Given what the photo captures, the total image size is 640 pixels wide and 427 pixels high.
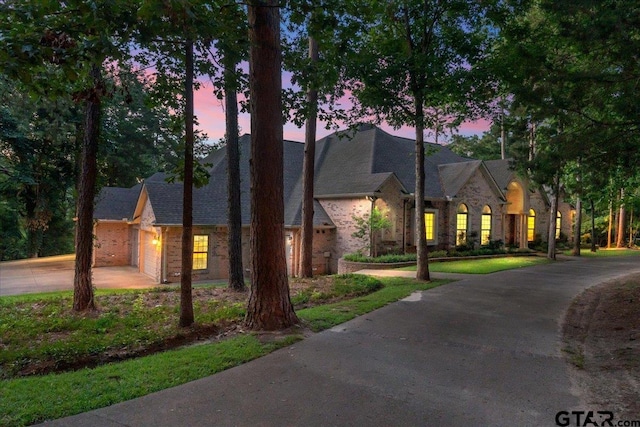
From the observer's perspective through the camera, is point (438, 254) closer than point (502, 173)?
Yes

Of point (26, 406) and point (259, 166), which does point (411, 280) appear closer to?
point (259, 166)

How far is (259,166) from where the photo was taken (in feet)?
23.7

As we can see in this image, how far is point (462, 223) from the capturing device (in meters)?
23.8

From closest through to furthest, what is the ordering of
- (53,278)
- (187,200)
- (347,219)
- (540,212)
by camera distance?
(187,200) < (53,278) < (347,219) < (540,212)

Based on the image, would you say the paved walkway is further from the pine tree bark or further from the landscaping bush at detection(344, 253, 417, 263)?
the landscaping bush at detection(344, 253, 417, 263)

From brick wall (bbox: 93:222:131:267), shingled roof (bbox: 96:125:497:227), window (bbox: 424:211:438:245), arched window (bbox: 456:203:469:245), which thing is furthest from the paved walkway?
brick wall (bbox: 93:222:131:267)

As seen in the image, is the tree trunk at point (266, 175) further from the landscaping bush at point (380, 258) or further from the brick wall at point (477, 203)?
the brick wall at point (477, 203)

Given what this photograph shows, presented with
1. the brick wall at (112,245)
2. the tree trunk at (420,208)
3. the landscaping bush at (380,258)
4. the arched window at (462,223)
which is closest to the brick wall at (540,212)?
the arched window at (462,223)

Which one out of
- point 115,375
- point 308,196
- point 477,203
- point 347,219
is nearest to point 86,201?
point 115,375

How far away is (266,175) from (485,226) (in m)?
21.0

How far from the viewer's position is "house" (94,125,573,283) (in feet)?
64.4

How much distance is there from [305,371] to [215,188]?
693 inches

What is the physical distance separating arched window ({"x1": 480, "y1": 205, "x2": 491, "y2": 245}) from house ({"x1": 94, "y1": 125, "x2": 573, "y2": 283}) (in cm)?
6

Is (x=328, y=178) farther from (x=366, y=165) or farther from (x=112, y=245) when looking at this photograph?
(x=112, y=245)
